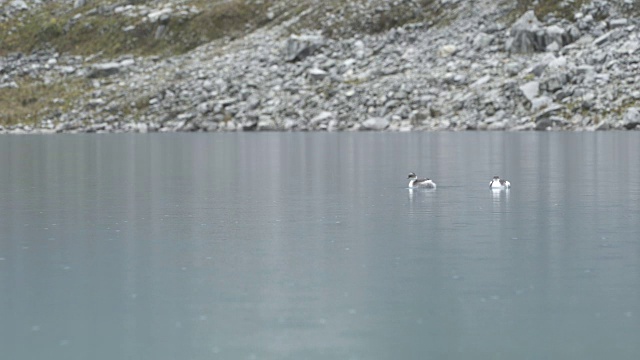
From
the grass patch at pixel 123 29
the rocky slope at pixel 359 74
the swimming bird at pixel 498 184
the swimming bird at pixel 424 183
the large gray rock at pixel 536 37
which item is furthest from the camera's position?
the grass patch at pixel 123 29

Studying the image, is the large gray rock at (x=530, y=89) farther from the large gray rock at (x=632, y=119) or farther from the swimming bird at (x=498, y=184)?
the swimming bird at (x=498, y=184)

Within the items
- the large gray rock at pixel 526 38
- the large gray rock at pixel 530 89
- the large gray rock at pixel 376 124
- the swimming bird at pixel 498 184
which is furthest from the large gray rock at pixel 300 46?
the swimming bird at pixel 498 184

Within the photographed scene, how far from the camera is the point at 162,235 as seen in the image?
2750 cm

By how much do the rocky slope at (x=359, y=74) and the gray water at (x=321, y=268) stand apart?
5952 centimetres

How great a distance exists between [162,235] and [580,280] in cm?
1143

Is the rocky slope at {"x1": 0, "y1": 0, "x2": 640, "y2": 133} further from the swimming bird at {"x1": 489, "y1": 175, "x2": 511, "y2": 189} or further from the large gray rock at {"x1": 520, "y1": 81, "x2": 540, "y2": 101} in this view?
the swimming bird at {"x1": 489, "y1": 175, "x2": 511, "y2": 189}

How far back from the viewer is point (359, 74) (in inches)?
4707

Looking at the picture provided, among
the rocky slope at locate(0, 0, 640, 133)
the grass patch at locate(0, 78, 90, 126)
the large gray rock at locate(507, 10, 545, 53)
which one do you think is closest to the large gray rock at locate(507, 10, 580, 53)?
the large gray rock at locate(507, 10, 545, 53)

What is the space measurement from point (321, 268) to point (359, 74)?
98707 millimetres

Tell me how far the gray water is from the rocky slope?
59522 millimetres

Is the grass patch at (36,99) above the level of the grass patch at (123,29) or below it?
below

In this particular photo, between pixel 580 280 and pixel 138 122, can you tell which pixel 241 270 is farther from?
pixel 138 122

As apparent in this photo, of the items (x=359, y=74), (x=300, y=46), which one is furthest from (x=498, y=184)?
(x=300, y=46)

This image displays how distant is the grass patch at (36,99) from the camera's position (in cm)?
13050
